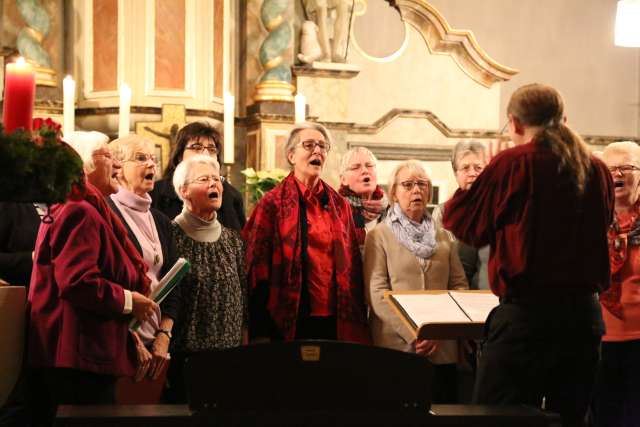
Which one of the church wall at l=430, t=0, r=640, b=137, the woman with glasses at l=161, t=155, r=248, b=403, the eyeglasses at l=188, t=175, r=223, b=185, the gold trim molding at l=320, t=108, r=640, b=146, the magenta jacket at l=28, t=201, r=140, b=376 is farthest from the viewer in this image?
the church wall at l=430, t=0, r=640, b=137

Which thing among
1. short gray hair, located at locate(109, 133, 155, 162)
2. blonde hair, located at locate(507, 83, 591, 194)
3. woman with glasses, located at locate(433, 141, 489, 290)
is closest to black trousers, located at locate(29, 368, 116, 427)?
short gray hair, located at locate(109, 133, 155, 162)

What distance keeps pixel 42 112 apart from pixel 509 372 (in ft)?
13.4

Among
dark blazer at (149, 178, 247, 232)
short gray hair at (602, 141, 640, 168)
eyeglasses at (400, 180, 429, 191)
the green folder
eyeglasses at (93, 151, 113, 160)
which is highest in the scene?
short gray hair at (602, 141, 640, 168)

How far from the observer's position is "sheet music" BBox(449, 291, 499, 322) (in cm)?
291

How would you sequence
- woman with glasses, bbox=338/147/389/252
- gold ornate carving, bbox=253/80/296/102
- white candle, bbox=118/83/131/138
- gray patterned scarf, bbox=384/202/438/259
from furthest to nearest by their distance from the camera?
gold ornate carving, bbox=253/80/296/102 < white candle, bbox=118/83/131/138 < woman with glasses, bbox=338/147/389/252 < gray patterned scarf, bbox=384/202/438/259

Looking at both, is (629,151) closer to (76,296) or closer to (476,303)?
(476,303)

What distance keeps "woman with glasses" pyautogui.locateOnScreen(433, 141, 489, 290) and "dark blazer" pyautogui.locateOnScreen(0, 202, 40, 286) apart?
5.27 feet

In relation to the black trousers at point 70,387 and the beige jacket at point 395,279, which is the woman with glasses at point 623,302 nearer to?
the beige jacket at point 395,279

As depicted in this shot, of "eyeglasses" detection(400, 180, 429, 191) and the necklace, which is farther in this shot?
"eyeglasses" detection(400, 180, 429, 191)

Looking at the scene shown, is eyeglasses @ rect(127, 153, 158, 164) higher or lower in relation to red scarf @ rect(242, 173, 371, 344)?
higher

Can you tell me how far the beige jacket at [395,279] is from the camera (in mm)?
3383

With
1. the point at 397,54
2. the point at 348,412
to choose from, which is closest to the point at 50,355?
the point at 348,412

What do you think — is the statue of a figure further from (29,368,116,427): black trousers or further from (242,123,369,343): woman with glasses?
(29,368,116,427): black trousers

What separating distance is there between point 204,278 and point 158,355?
1.20 ft
